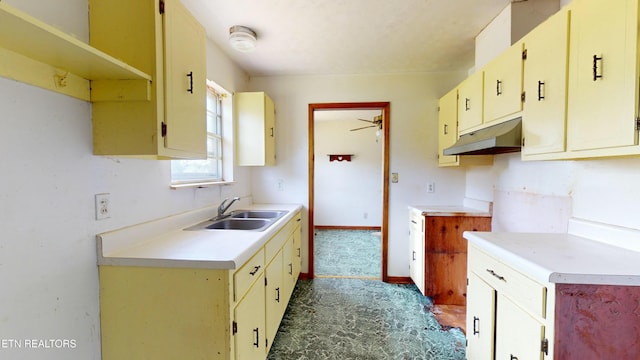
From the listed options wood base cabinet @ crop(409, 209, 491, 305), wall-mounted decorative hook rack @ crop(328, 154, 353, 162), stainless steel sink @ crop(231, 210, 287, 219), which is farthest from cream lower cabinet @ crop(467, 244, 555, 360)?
wall-mounted decorative hook rack @ crop(328, 154, 353, 162)

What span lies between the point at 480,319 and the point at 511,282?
436mm

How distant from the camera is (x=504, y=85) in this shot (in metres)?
1.78

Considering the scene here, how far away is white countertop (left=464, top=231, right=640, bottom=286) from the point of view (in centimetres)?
99

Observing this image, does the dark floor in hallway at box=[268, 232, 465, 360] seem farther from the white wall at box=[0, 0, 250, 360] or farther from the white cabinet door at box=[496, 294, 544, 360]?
the white wall at box=[0, 0, 250, 360]

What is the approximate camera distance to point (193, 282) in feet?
3.71

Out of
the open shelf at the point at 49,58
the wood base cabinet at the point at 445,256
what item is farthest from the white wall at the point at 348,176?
the open shelf at the point at 49,58

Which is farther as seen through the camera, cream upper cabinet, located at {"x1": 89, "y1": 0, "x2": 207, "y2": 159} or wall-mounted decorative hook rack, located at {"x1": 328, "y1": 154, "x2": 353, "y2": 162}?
wall-mounted decorative hook rack, located at {"x1": 328, "y1": 154, "x2": 353, "y2": 162}

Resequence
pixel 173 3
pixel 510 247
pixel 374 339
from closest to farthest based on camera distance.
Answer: pixel 173 3 < pixel 510 247 < pixel 374 339

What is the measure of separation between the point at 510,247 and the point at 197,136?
175 cm

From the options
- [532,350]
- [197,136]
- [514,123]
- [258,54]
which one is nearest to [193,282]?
[197,136]

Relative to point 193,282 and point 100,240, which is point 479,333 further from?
point 100,240

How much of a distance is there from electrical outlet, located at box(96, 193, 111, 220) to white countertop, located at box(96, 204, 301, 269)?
83 millimetres

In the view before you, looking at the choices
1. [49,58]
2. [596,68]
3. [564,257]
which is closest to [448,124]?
[596,68]

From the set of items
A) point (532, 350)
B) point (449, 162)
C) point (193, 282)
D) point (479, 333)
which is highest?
point (449, 162)
